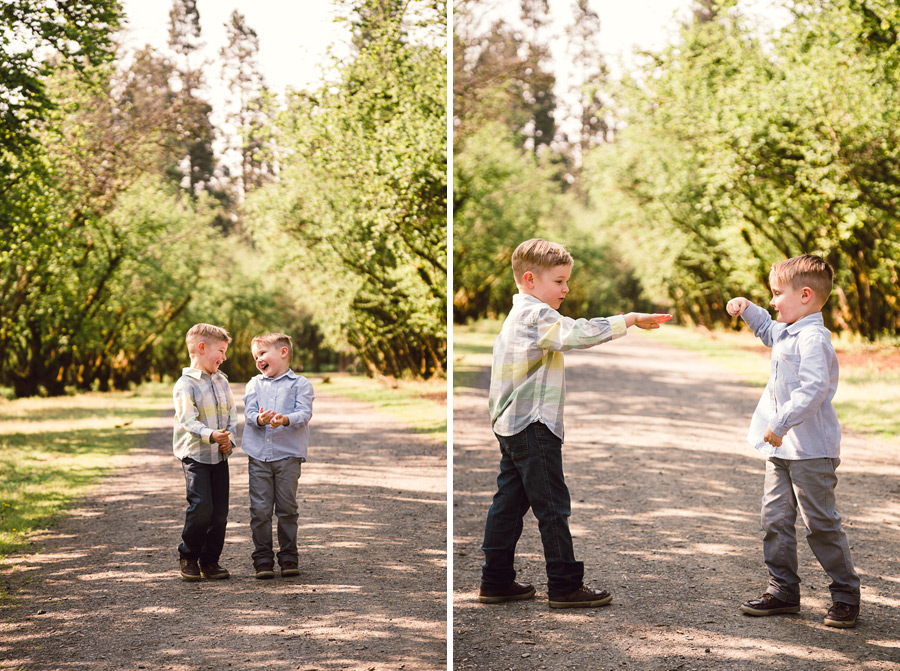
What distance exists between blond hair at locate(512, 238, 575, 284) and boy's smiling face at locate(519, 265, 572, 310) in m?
0.01

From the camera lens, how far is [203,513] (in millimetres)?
2803

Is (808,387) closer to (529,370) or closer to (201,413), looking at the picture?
(529,370)

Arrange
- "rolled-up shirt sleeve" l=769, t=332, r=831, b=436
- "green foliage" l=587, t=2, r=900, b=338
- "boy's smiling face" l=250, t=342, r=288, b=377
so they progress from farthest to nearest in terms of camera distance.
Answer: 1. "green foliage" l=587, t=2, r=900, b=338
2. "boy's smiling face" l=250, t=342, r=288, b=377
3. "rolled-up shirt sleeve" l=769, t=332, r=831, b=436

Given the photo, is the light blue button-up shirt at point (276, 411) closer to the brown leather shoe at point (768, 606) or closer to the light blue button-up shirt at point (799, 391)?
the light blue button-up shirt at point (799, 391)

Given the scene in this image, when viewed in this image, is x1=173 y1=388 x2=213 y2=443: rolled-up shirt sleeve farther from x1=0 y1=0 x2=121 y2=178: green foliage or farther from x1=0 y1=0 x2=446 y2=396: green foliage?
x1=0 y1=0 x2=121 y2=178: green foliage

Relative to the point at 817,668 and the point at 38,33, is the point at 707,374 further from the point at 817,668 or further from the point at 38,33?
the point at 38,33

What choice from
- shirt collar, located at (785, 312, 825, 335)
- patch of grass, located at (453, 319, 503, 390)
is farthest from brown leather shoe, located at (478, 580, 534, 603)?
patch of grass, located at (453, 319, 503, 390)

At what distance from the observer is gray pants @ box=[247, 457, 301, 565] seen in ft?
9.36

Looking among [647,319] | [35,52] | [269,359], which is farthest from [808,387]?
[35,52]

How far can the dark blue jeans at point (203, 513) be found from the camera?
2.79 meters

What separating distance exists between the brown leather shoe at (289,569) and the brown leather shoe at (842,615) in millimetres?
1850

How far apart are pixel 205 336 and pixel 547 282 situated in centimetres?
120

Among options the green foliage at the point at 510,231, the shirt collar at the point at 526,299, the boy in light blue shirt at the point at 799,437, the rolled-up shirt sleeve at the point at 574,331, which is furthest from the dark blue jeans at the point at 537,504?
the green foliage at the point at 510,231

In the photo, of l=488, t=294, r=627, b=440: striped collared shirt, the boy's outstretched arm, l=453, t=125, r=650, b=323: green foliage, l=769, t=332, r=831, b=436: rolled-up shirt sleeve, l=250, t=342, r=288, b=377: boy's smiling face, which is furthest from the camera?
l=453, t=125, r=650, b=323: green foliage
